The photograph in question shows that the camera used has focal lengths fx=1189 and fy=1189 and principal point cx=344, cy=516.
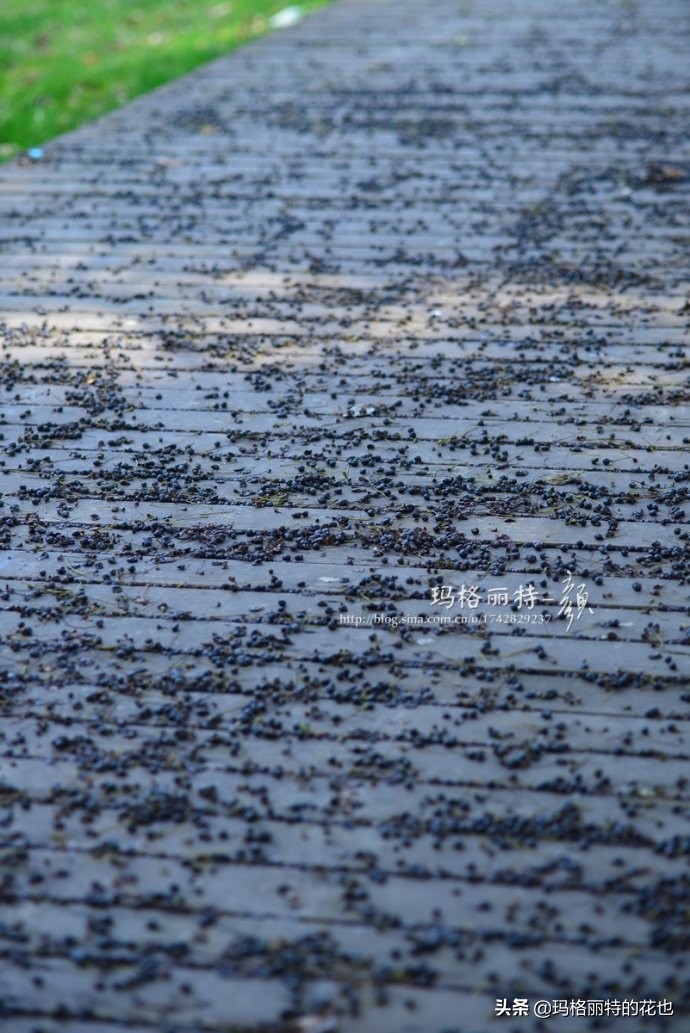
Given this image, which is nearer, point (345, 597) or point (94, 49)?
point (345, 597)

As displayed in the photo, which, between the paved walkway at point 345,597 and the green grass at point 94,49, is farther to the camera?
the green grass at point 94,49

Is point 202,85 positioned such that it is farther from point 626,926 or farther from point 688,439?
point 626,926

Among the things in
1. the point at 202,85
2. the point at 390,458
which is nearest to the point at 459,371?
the point at 390,458

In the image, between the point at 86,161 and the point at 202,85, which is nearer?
the point at 86,161

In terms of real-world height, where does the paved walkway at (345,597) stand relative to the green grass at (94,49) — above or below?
below
